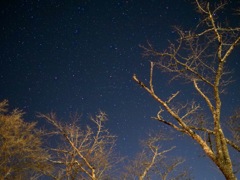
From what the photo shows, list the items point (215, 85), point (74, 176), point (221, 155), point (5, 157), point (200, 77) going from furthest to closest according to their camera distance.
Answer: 1. point (5, 157)
2. point (74, 176)
3. point (200, 77)
4. point (215, 85)
5. point (221, 155)

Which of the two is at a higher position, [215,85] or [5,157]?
[5,157]

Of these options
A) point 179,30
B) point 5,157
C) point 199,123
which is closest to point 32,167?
point 5,157

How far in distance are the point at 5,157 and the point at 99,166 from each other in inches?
247

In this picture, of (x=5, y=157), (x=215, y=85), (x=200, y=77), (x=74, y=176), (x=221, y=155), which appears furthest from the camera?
(x=5, y=157)

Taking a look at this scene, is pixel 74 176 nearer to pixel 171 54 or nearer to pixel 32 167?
pixel 32 167

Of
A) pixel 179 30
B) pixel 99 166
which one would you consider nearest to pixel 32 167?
pixel 99 166

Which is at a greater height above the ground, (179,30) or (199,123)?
(179,30)

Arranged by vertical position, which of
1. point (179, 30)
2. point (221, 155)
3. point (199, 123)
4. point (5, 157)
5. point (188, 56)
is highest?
point (5, 157)

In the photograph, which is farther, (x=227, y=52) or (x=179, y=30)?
(x=179, y=30)

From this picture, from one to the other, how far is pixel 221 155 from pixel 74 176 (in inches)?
383

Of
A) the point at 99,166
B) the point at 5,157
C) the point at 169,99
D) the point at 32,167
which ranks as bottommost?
the point at 169,99

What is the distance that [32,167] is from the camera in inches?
595

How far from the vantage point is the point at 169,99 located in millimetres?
7895

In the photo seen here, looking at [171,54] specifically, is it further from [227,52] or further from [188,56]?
[227,52]
